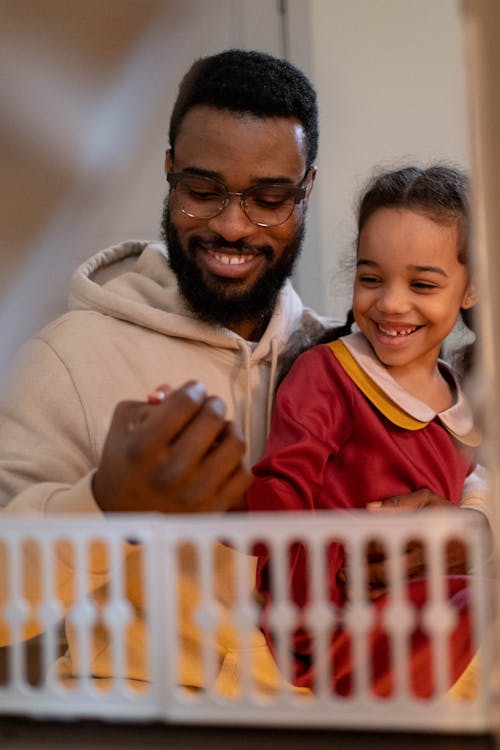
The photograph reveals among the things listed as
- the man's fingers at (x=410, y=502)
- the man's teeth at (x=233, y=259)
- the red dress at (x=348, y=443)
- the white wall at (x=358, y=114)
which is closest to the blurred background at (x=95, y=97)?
the white wall at (x=358, y=114)

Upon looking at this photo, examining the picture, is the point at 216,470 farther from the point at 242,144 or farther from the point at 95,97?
the point at 242,144

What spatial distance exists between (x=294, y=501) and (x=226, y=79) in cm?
40

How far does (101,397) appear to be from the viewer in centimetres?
90

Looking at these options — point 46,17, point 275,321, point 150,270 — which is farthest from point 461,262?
point 46,17

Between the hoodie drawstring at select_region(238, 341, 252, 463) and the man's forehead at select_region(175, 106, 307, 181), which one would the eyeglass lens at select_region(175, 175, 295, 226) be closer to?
the man's forehead at select_region(175, 106, 307, 181)

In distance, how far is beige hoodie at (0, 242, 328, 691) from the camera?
0.79m

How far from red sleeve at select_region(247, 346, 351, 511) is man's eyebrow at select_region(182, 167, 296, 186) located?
16 cm

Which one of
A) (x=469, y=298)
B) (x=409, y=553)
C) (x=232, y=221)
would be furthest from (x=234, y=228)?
(x=409, y=553)

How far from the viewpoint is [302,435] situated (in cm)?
Result: 91

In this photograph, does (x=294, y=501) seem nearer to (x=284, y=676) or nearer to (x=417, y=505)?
(x=417, y=505)

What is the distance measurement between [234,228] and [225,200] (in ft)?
0.09

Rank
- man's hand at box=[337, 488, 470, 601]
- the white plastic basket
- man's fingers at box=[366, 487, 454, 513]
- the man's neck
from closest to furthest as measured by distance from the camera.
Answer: the white plastic basket
man's hand at box=[337, 488, 470, 601]
man's fingers at box=[366, 487, 454, 513]
the man's neck

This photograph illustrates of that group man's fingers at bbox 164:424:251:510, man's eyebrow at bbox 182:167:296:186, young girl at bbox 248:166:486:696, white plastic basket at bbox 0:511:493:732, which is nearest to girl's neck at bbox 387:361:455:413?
young girl at bbox 248:166:486:696

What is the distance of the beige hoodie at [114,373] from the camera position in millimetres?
791
